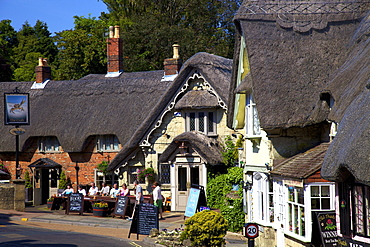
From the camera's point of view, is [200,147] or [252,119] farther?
[200,147]

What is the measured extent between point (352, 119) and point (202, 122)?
1841 centimetres

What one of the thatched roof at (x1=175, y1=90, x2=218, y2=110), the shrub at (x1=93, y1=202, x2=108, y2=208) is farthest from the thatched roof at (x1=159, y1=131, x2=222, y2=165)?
the shrub at (x1=93, y1=202, x2=108, y2=208)

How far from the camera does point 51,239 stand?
2206cm

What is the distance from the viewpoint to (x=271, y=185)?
68.6ft

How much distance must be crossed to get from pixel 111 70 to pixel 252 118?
21.7 meters

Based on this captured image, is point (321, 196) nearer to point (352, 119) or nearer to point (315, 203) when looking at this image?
point (315, 203)

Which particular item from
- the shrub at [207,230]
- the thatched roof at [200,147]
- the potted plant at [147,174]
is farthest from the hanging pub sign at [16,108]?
the shrub at [207,230]

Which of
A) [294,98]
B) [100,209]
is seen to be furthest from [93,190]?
[294,98]

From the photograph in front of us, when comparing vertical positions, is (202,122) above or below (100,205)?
above

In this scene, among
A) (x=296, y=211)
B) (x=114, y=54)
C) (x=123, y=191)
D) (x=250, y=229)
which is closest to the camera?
(x=250, y=229)

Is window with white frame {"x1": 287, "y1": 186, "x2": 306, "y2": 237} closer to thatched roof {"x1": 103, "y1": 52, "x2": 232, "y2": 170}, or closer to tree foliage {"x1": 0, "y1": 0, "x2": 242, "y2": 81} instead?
thatched roof {"x1": 103, "y1": 52, "x2": 232, "y2": 170}

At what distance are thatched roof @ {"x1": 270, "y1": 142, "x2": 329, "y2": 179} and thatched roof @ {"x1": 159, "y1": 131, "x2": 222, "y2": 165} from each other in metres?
10.2

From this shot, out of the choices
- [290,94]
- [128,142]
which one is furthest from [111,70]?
[290,94]

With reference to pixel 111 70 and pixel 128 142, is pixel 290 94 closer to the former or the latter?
pixel 128 142
